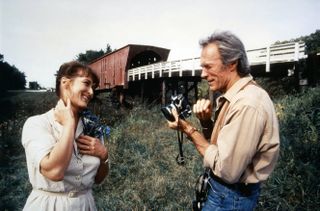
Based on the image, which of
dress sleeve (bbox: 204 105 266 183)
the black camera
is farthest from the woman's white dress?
dress sleeve (bbox: 204 105 266 183)

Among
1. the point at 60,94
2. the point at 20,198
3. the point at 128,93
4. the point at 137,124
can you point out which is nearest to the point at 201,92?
the point at 128,93

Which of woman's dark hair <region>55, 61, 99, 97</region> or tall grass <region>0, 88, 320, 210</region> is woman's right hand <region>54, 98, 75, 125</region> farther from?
tall grass <region>0, 88, 320, 210</region>

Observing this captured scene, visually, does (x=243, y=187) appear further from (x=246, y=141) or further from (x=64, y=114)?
(x=64, y=114)

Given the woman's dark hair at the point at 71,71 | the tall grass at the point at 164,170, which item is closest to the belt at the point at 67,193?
the woman's dark hair at the point at 71,71

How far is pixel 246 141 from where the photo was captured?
1936mm

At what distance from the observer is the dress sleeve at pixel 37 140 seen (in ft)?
6.17

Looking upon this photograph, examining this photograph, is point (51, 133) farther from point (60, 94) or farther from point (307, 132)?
point (307, 132)

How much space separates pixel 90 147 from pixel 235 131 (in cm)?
103

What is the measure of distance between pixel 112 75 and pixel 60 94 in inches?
771

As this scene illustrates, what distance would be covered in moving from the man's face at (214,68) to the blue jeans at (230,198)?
30.5 inches

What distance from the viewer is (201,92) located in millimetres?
23359

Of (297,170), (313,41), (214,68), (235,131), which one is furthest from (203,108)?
(313,41)

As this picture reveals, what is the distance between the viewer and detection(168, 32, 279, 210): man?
6.40ft

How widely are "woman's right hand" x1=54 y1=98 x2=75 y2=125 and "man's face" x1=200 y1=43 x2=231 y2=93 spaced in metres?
1.12
